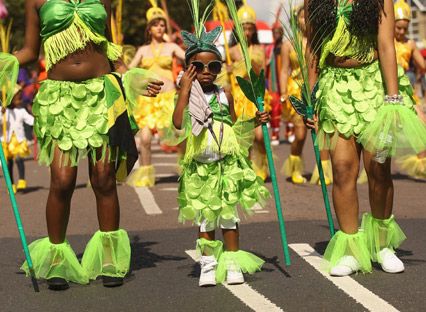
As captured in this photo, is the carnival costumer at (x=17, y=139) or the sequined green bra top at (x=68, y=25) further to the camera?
the carnival costumer at (x=17, y=139)

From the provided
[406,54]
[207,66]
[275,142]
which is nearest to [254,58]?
[406,54]

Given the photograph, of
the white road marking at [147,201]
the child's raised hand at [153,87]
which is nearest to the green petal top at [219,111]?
the child's raised hand at [153,87]

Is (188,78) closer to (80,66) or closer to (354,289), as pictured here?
(80,66)

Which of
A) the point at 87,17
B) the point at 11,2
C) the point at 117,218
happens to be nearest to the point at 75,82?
the point at 87,17

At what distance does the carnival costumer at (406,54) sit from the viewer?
11.6 metres

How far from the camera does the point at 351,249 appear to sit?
671cm

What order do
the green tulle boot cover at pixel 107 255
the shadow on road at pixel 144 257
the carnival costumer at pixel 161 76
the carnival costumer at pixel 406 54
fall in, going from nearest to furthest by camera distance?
the green tulle boot cover at pixel 107 255, the shadow on road at pixel 144 257, the carnival costumer at pixel 406 54, the carnival costumer at pixel 161 76

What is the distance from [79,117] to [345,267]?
1.81 metres

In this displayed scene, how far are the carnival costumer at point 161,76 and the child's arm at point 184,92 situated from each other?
233 inches

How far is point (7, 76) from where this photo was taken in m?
6.67

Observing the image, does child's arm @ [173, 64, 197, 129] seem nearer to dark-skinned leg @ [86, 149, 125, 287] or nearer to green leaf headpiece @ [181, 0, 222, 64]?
green leaf headpiece @ [181, 0, 222, 64]

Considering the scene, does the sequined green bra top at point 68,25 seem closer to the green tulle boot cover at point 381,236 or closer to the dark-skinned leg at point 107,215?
the dark-skinned leg at point 107,215

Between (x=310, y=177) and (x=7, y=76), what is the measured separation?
22.3 feet

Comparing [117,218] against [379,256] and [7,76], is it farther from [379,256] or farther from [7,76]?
[379,256]
